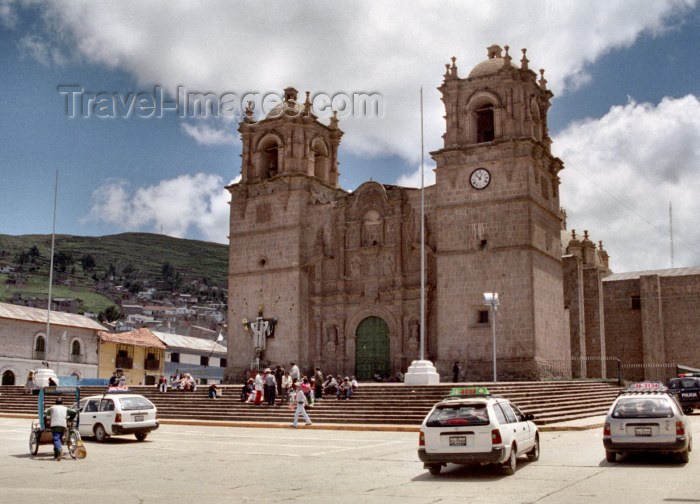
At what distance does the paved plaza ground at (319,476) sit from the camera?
979 cm

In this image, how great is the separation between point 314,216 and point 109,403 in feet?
71.7

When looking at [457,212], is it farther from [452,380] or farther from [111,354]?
[111,354]

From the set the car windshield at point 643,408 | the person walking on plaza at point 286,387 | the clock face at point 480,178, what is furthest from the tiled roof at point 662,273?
the car windshield at point 643,408

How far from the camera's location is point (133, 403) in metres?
18.8

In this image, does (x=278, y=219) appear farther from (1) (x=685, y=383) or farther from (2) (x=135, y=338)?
(2) (x=135, y=338)

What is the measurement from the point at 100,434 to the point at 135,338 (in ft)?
135

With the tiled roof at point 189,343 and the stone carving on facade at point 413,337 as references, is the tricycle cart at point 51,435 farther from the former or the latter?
→ the tiled roof at point 189,343

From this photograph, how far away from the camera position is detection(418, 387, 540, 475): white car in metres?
11.5

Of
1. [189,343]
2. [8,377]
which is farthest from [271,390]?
[189,343]

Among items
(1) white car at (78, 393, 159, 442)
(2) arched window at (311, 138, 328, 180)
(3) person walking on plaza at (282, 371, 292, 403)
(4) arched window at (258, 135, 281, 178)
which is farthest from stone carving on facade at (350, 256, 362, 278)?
(1) white car at (78, 393, 159, 442)

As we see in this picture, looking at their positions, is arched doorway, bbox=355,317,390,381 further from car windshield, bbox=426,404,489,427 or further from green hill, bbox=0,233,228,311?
green hill, bbox=0,233,228,311

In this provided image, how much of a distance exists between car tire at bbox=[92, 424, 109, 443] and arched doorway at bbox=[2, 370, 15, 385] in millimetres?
32164

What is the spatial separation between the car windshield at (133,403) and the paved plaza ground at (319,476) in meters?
1.02

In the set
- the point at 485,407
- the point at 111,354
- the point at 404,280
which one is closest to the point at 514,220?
the point at 404,280
